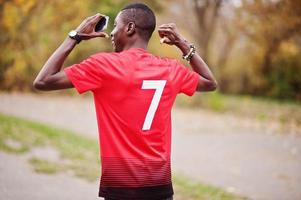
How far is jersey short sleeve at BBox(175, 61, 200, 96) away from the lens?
311cm

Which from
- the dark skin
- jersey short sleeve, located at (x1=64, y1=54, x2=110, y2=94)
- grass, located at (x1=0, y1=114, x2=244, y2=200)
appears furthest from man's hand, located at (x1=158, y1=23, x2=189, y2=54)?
grass, located at (x1=0, y1=114, x2=244, y2=200)

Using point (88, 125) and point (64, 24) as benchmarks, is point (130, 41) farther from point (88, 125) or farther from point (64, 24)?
point (64, 24)

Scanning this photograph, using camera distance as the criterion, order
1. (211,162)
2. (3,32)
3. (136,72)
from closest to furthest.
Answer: (136,72), (211,162), (3,32)

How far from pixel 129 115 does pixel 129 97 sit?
103 mm

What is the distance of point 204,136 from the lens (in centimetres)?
1389

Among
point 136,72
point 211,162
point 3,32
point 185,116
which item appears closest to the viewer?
point 136,72

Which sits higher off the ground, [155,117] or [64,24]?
[155,117]

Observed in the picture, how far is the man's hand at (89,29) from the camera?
3.08m

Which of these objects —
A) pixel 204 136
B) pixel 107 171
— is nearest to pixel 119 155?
pixel 107 171

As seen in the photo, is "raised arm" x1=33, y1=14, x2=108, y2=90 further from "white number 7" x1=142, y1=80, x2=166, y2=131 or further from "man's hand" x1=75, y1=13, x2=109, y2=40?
"white number 7" x1=142, y1=80, x2=166, y2=131

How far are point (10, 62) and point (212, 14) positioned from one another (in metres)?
9.29

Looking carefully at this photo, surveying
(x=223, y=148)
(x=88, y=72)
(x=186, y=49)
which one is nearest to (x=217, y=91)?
(x=223, y=148)

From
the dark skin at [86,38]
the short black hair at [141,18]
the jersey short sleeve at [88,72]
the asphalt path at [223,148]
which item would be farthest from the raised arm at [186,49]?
the asphalt path at [223,148]

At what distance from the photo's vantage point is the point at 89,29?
3.11m
